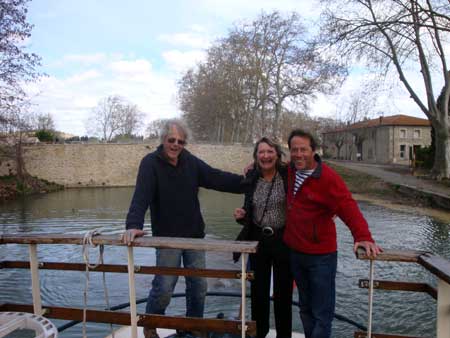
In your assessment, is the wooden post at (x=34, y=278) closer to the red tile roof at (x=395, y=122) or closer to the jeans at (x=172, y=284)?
the jeans at (x=172, y=284)

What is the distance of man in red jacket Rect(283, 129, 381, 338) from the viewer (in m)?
2.67

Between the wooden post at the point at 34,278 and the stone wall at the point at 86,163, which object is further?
the stone wall at the point at 86,163

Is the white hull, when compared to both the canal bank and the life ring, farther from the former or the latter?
the canal bank

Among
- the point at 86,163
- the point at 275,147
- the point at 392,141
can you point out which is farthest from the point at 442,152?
the point at 392,141

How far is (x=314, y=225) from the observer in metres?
2.72

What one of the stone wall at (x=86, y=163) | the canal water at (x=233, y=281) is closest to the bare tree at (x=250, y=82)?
the stone wall at (x=86, y=163)

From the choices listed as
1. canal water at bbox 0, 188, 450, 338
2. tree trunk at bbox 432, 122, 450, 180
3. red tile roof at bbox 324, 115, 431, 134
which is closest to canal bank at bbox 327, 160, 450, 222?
tree trunk at bbox 432, 122, 450, 180

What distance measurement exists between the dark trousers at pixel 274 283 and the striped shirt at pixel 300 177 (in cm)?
37

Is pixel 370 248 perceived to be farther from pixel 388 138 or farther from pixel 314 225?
pixel 388 138

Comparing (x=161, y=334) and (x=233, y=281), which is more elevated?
(x=161, y=334)

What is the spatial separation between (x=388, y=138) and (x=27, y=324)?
48.7 metres

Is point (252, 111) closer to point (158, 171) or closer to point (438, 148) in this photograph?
point (438, 148)

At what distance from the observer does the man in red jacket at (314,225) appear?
2.67 metres

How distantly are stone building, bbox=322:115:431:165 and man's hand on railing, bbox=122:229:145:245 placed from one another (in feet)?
139
